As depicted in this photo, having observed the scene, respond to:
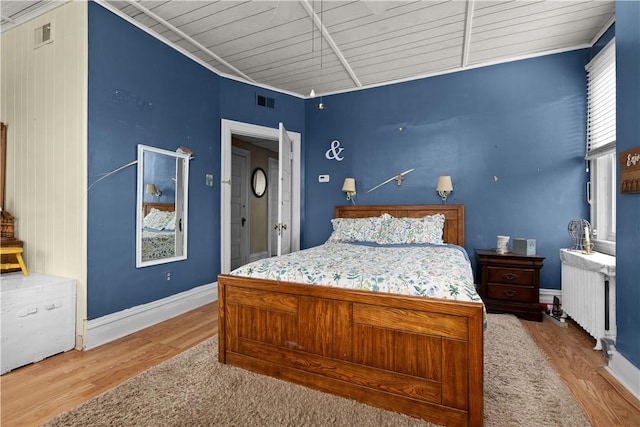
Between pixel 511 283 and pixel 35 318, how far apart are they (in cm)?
418

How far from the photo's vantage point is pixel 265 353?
1.97 meters

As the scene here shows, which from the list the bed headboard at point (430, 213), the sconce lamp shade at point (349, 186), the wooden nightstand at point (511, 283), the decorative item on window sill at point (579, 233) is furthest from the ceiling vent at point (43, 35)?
the decorative item on window sill at point (579, 233)

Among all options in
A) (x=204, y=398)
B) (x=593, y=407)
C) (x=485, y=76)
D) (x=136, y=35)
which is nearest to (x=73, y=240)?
(x=204, y=398)

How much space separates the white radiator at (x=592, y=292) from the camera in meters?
2.26

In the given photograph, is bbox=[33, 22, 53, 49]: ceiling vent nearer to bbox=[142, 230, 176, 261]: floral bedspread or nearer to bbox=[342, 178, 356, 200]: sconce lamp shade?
bbox=[142, 230, 176, 261]: floral bedspread

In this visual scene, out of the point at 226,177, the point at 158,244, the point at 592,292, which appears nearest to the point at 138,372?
the point at 158,244

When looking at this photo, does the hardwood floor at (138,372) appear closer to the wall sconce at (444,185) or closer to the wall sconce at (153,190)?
the wall sconce at (153,190)

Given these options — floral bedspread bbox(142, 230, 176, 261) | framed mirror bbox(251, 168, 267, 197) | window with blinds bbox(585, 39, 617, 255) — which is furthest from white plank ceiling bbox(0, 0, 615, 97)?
framed mirror bbox(251, 168, 267, 197)

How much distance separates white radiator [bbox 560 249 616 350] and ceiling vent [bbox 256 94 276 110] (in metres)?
3.92

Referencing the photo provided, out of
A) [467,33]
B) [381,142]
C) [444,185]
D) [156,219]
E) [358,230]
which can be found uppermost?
[467,33]

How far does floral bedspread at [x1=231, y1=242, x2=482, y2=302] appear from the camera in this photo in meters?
1.61

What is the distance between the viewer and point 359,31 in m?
2.92

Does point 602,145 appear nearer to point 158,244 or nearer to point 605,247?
point 605,247

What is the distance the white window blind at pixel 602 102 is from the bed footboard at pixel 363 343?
2584mm
